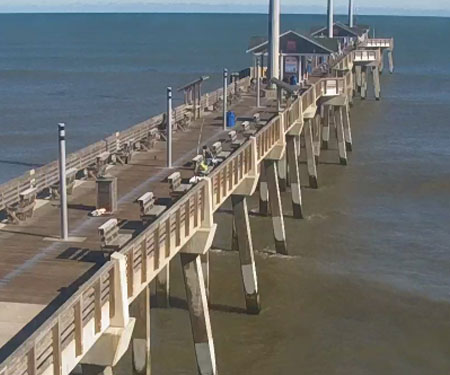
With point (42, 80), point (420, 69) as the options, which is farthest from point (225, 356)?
point (420, 69)

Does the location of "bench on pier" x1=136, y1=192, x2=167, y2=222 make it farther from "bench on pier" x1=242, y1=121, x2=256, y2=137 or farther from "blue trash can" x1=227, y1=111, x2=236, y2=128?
"blue trash can" x1=227, y1=111, x2=236, y2=128

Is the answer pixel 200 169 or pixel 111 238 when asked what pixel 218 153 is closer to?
pixel 200 169

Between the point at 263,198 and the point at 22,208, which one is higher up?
the point at 22,208

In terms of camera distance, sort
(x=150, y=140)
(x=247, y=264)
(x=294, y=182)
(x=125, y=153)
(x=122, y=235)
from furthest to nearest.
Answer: (x=294, y=182) → (x=150, y=140) → (x=125, y=153) → (x=247, y=264) → (x=122, y=235)

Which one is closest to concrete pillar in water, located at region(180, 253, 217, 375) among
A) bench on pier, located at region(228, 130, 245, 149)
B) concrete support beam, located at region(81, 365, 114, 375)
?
concrete support beam, located at region(81, 365, 114, 375)

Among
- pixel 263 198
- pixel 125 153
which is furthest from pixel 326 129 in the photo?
pixel 125 153

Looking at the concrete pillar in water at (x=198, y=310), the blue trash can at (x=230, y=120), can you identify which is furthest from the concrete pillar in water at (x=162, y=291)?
the blue trash can at (x=230, y=120)

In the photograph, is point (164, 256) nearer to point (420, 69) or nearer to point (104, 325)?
point (104, 325)
